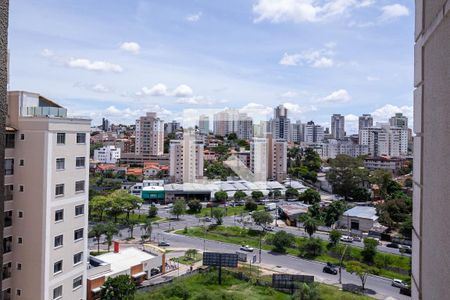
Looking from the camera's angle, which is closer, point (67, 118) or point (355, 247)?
point (67, 118)

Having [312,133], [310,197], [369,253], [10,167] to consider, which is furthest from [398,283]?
[312,133]

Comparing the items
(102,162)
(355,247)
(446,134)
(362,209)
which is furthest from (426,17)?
(102,162)

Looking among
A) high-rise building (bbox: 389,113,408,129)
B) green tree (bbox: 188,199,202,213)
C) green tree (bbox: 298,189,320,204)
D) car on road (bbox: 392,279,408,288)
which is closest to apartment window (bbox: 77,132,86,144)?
car on road (bbox: 392,279,408,288)

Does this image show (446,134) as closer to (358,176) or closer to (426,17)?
(426,17)

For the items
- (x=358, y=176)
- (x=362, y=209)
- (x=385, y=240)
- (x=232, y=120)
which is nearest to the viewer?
(x=385, y=240)

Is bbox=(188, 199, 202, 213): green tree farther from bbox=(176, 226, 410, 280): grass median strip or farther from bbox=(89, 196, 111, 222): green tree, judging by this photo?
bbox=(89, 196, 111, 222): green tree
